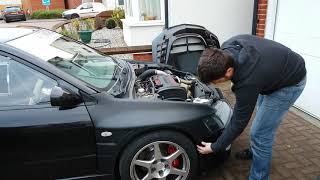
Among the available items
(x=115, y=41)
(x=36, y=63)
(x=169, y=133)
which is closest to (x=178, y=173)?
A: (x=169, y=133)

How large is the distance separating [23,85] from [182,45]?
9.36ft

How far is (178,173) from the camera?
9.43 feet

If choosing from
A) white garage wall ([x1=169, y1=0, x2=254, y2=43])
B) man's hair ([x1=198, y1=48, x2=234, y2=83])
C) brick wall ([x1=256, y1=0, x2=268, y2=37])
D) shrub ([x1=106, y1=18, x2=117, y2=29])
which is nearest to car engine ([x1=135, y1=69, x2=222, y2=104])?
man's hair ([x1=198, y1=48, x2=234, y2=83])

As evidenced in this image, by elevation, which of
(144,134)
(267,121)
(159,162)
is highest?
(267,121)

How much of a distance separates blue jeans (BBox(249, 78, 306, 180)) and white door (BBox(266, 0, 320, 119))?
1.83 m

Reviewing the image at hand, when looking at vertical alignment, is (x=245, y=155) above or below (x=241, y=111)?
below

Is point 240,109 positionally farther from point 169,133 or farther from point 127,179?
point 127,179

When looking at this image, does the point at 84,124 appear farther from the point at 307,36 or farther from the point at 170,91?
the point at 307,36

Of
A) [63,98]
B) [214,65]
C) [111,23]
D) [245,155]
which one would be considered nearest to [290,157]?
[245,155]

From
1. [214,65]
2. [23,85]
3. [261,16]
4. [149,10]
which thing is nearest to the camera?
[214,65]

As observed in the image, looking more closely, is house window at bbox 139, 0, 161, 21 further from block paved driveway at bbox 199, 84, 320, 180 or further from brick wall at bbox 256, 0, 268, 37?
block paved driveway at bbox 199, 84, 320, 180

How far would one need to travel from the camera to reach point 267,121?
8.63 ft

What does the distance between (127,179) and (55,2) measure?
41.8 m

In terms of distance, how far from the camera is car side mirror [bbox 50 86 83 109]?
2.45 m
